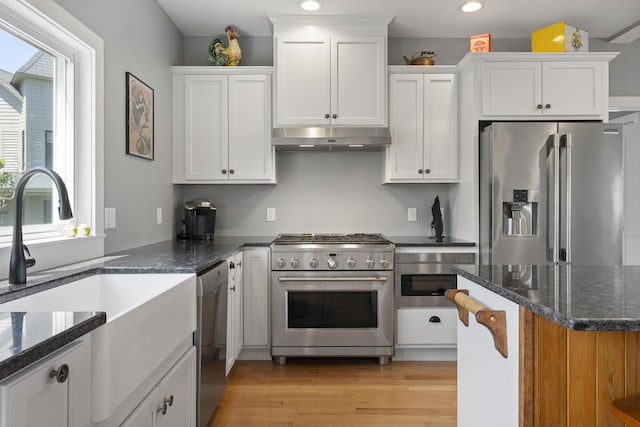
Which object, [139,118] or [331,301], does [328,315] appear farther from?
[139,118]

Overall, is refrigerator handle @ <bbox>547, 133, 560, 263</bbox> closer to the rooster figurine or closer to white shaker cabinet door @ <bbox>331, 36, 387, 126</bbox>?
white shaker cabinet door @ <bbox>331, 36, 387, 126</bbox>

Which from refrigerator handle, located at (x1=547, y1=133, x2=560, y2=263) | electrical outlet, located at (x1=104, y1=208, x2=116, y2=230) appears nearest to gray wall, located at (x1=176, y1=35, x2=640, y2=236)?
refrigerator handle, located at (x1=547, y1=133, x2=560, y2=263)

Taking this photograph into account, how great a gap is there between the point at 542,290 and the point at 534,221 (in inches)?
74.7

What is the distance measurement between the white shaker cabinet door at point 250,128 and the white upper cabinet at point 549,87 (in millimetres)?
1652

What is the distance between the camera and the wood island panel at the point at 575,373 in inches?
40.3

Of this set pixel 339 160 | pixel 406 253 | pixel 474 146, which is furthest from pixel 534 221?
pixel 339 160

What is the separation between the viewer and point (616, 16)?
3152mm

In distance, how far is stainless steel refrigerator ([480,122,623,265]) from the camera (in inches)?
109

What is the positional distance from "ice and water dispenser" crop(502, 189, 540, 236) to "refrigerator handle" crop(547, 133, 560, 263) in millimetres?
83

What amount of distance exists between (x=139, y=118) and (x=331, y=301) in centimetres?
175

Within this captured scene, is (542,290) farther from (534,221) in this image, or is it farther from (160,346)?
(534,221)

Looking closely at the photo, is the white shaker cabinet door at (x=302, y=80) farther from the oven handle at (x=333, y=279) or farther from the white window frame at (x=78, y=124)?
the white window frame at (x=78, y=124)

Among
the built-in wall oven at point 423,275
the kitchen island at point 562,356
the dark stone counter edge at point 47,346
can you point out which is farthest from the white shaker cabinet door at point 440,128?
the dark stone counter edge at point 47,346

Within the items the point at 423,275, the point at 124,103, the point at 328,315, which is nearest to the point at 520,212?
the point at 423,275
